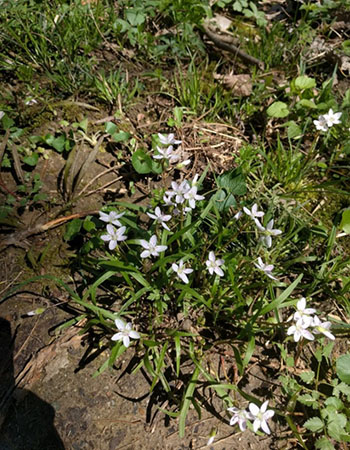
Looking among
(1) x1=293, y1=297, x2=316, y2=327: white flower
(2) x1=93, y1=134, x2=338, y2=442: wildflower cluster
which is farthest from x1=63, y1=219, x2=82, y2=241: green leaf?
(1) x1=293, y1=297, x2=316, y2=327: white flower

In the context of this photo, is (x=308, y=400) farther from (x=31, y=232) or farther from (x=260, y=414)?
(x=31, y=232)

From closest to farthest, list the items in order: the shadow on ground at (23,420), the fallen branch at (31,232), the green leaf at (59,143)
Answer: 1. the shadow on ground at (23,420)
2. the fallen branch at (31,232)
3. the green leaf at (59,143)

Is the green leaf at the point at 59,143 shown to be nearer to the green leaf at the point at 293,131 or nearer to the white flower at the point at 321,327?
the green leaf at the point at 293,131

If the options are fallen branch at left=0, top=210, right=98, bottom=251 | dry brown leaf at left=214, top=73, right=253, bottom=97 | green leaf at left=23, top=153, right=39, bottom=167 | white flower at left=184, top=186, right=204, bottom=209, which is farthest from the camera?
dry brown leaf at left=214, top=73, right=253, bottom=97

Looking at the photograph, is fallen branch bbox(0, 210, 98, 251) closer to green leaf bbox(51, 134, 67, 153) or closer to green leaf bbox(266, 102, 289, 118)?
green leaf bbox(51, 134, 67, 153)

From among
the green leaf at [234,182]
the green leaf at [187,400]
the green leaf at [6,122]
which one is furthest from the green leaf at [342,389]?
the green leaf at [6,122]

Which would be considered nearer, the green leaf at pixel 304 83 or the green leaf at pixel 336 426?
the green leaf at pixel 336 426
